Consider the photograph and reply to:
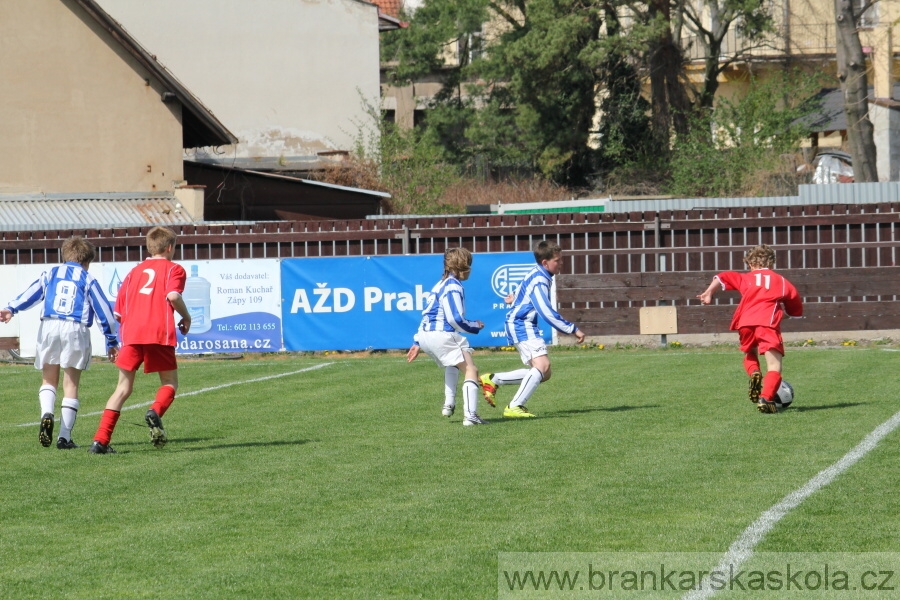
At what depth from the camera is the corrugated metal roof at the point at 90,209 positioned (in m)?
27.7

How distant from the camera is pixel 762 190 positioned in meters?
35.4

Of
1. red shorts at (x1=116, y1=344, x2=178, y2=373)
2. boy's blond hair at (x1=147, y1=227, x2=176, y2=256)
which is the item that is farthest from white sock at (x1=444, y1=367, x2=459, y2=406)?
boy's blond hair at (x1=147, y1=227, x2=176, y2=256)

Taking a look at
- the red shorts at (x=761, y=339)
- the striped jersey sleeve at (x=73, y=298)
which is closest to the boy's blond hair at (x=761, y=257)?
the red shorts at (x=761, y=339)

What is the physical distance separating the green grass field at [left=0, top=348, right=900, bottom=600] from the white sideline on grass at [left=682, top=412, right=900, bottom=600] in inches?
2.5

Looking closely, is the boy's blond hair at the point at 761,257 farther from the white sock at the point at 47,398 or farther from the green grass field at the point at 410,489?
the white sock at the point at 47,398

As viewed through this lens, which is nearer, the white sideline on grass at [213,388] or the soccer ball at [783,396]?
the soccer ball at [783,396]

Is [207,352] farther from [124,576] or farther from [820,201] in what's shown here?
[124,576]

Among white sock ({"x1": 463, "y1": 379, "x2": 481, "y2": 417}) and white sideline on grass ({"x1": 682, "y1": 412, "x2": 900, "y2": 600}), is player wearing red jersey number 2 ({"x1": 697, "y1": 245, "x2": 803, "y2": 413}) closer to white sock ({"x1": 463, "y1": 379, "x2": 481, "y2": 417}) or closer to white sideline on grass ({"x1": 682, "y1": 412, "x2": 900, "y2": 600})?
white sideline on grass ({"x1": 682, "y1": 412, "x2": 900, "y2": 600})

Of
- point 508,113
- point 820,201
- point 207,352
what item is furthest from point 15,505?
point 508,113

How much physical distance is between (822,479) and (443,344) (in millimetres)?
4520

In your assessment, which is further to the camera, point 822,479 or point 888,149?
point 888,149

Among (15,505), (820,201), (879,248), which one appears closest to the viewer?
(15,505)

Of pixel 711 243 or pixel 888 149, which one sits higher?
pixel 888 149

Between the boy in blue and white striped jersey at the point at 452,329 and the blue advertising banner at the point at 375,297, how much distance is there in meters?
9.12
